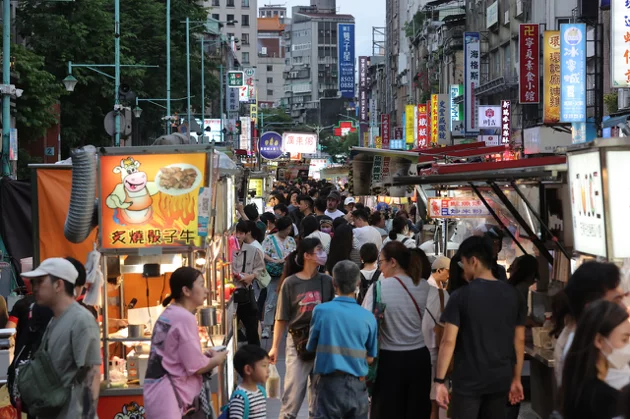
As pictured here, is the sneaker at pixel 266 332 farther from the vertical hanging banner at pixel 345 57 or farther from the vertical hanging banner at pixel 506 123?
the vertical hanging banner at pixel 345 57

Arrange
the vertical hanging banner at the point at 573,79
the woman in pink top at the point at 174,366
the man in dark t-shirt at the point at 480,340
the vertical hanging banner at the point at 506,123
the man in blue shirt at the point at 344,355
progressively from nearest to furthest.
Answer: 1. the woman in pink top at the point at 174,366
2. the man in dark t-shirt at the point at 480,340
3. the man in blue shirt at the point at 344,355
4. the vertical hanging banner at the point at 573,79
5. the vertical hanging banner at the point at 506,123

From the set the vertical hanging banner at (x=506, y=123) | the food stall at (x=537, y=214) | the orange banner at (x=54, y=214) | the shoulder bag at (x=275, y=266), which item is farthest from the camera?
the vertical hanging banner at (x=506, y=123)

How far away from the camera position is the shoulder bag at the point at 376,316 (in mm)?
7871

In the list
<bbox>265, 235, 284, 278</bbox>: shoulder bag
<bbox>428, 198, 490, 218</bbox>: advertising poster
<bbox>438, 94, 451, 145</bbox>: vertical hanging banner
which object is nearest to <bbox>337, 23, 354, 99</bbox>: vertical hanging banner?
<bbox>438, 94, 451, 145</bbox>: vertical hanging banner

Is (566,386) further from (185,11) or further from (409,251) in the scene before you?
(185,11)

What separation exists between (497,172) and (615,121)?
21.1 metres

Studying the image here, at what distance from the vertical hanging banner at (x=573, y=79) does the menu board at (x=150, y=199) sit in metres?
23.1

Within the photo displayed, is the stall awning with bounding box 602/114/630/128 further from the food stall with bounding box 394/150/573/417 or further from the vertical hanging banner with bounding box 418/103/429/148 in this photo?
the vertical hanging banner with bounding box 418/103/429/148

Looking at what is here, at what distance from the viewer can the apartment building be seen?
586 feet

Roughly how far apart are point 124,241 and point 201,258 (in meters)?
0.72

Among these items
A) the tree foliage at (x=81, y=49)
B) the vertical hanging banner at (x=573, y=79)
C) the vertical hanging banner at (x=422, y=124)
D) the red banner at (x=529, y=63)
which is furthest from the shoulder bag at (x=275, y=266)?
the vertical hanging banner at (x=422, y=124)

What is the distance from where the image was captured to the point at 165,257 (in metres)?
9.12

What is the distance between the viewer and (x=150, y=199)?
8586mm

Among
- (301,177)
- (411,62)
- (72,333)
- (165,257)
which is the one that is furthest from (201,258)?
(411,62)
